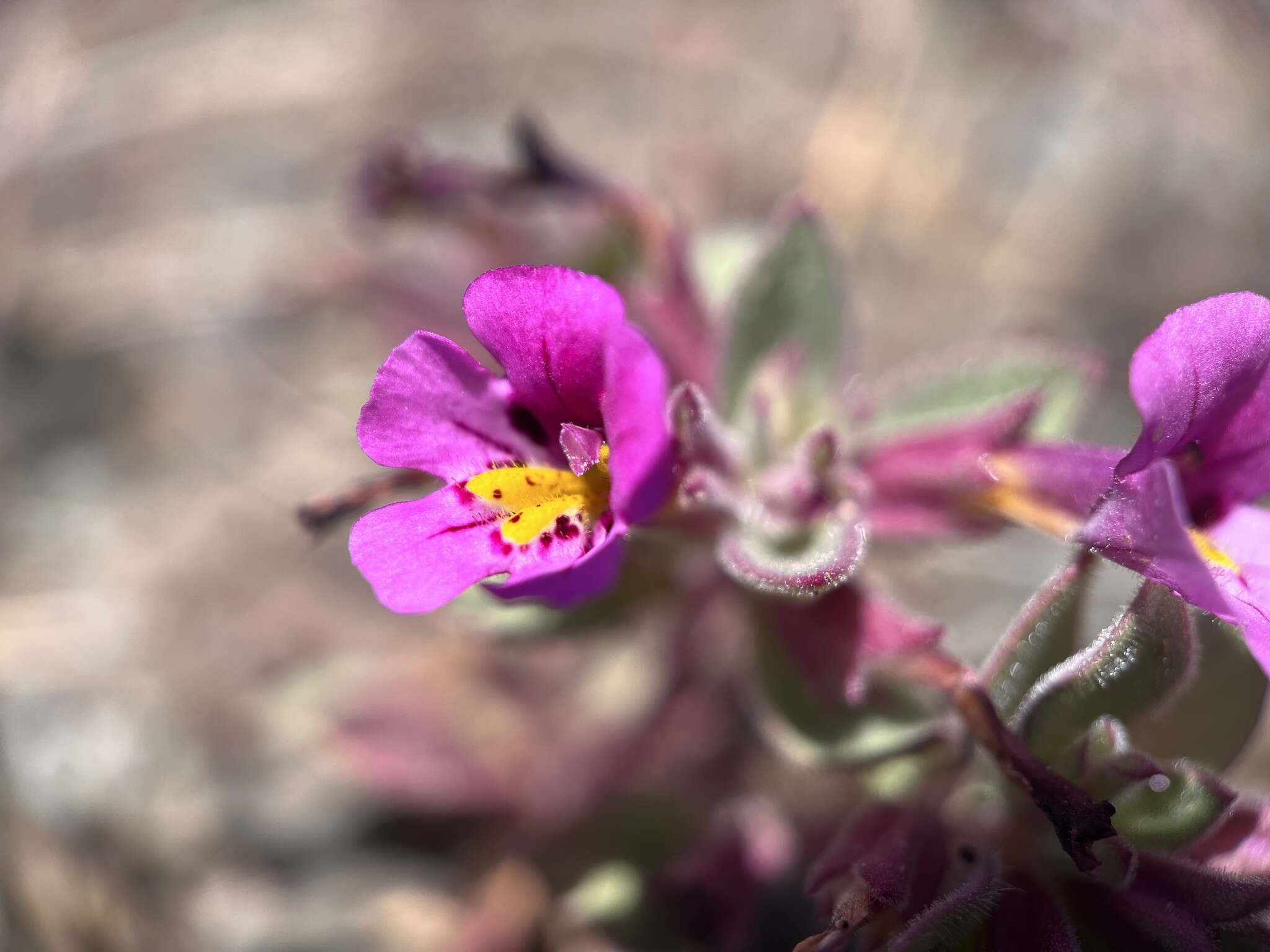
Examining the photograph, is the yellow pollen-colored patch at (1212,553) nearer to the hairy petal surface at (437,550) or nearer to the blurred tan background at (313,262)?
the hairy petal surface at (437,550)

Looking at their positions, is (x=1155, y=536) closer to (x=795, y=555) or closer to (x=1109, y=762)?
(x=1109, y=762)

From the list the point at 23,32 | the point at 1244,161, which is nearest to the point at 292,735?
the point at 23,32

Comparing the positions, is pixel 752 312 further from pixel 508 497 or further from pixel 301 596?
pixel 301 596

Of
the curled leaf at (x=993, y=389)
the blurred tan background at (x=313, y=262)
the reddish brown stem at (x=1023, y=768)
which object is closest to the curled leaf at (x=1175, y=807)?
the reddish brown stem at (x=1023, y=768)

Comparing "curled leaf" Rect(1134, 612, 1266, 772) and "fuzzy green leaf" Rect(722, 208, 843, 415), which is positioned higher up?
"fuzzy green leaf" Rect(722, 208, 843, 415)

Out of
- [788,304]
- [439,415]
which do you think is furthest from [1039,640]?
[439,415]

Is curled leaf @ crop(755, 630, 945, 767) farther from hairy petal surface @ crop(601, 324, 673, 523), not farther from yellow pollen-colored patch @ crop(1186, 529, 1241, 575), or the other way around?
hairy petal surface @ crop(601, 324, 673, 523)

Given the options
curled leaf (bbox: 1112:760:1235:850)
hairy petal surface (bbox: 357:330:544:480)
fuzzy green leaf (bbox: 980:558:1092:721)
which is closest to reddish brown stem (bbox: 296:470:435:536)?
hairy petal surface (bbox: 357:330:544:480)
